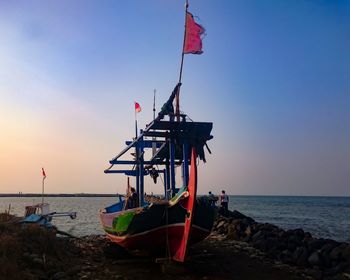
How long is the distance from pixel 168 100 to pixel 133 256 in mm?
7624

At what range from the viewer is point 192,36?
16.9m

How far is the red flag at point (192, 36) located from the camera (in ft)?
55.2

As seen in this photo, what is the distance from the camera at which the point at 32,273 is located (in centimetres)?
1370

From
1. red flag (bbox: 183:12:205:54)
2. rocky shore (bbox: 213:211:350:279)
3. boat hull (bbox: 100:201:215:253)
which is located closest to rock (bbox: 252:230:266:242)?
rocky shore (bbox: 213:211:350:279)

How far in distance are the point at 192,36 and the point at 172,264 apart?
31.2 ft

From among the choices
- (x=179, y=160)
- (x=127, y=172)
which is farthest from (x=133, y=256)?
(x=127, y=172)

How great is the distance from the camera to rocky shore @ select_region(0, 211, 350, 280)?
1423 cm

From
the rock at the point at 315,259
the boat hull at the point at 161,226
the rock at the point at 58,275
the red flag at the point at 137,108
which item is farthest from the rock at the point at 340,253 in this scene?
the red flag at the point at 137,108

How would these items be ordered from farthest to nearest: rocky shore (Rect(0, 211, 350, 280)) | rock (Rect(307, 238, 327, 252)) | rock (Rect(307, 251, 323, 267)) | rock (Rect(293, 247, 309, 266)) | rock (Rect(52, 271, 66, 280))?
rock (Rect(307, 238, 327, 252))
rock (Rect(293, 247, 309, 266))
rock (Rect(307, 251, 323, 267))
rocky shore (Rect(0, 211, 350, 280))
rock (Rect(52, 271, 66, 280))

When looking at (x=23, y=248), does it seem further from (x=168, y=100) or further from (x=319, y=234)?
(x=319, y=234)

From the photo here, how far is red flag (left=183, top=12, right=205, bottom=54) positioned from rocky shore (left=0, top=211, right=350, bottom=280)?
29.0ft

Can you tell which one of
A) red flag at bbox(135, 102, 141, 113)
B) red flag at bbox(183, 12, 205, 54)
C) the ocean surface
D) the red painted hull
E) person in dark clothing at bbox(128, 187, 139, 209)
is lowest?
the ocean surface

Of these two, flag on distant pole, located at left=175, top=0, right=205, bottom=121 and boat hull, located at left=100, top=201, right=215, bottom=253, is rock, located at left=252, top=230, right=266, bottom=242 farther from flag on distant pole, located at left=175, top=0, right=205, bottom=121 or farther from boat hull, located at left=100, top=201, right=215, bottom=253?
flag on distant pole, located at left=175, top=0, right=205, bottom=121

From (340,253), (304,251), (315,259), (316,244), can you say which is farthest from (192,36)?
(316,244)
